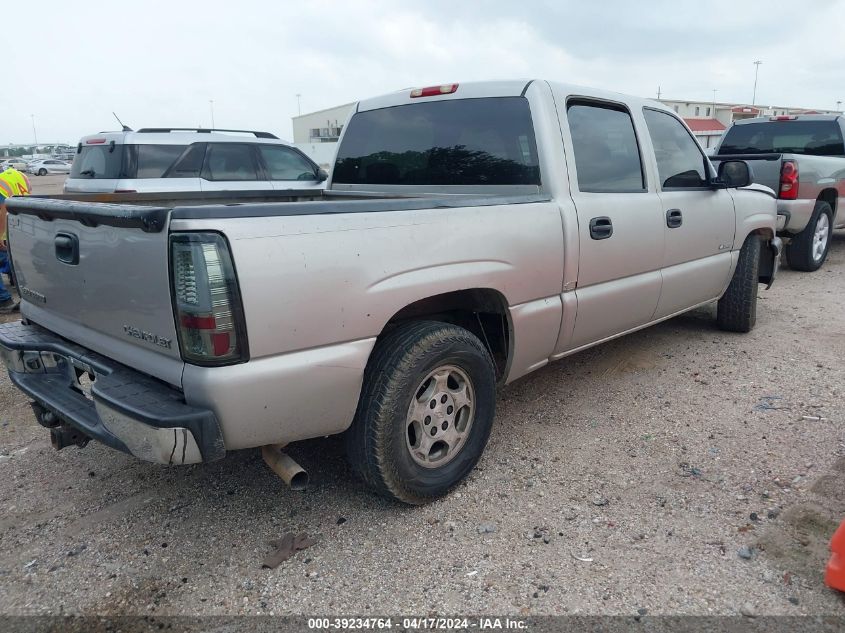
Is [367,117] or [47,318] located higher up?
[367,117]

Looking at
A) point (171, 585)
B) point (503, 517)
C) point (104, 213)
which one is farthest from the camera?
point (503, 517)

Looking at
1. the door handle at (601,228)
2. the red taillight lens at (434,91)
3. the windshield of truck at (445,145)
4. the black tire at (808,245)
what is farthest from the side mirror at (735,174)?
the black tire at (808,245)

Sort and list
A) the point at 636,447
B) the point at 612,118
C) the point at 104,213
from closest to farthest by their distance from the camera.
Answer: the point at 104,213 < the point at 636,447 < the point at 612,118

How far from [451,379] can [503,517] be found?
66cm

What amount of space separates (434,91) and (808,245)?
6378 millimetres

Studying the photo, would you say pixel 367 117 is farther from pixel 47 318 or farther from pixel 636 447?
pixel 636 447

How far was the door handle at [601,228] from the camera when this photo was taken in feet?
11.4

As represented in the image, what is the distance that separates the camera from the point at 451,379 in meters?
3.01

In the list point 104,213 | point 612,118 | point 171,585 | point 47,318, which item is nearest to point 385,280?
point 104,213

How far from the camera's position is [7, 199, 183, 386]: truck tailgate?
87.6 inches

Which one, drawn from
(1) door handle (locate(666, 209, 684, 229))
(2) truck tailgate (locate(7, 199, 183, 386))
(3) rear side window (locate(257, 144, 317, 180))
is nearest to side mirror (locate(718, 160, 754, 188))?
(1) door handle (locate(666, 209, 684, 229))

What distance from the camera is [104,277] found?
246cm

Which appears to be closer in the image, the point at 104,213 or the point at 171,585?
the point at 104,213

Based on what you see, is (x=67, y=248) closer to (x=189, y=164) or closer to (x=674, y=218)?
(x=674, y=218)
